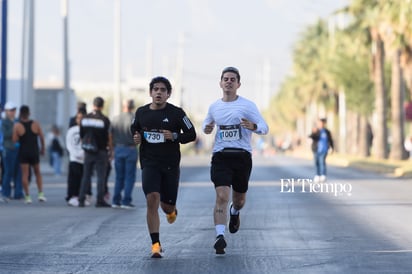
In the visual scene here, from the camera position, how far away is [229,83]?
1305cm

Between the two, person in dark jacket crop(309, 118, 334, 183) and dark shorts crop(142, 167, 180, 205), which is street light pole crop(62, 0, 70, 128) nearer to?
person in dark jacket crop(309, 118, 334, 183)

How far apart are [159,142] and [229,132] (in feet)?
2.65

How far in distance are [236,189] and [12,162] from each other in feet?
34.8

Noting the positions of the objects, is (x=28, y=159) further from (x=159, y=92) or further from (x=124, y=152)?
(x=159, y=92)

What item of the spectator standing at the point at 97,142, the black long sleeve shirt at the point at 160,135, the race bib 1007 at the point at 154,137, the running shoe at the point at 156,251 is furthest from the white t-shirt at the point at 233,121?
the spectator standing at the point at 97,142

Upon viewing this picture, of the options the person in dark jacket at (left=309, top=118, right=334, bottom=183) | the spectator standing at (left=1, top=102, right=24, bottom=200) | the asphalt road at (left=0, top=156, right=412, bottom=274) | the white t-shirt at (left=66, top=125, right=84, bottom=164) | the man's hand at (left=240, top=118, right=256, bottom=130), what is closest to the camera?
the asphalt road at (left=0, top=156, right=412, bottom=274)

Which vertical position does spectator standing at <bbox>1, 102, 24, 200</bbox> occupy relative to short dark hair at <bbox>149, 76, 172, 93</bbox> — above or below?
below

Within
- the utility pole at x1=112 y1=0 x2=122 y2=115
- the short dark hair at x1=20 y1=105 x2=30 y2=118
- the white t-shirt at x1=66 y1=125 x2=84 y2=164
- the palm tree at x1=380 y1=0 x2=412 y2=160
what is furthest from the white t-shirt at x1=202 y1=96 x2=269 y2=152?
the utility pole at x1=112 y1=0 x2=122 y2=115

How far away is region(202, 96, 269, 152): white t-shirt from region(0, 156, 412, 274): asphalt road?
1141mm

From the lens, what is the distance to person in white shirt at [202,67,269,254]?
13086mm

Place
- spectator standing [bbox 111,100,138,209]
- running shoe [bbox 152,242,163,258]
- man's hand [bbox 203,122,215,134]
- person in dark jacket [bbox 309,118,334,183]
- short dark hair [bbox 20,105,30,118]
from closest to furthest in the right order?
running shoe [bbox 152,242,163,258] < man's hand [bbox 203,122,215,134] < spectator standing [bbox 111,100,138,209] < short dark hair [bbox 20,105,30,118] < person in dark jacket [bbox 309,118,334,183]

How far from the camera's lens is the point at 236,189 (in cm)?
1352

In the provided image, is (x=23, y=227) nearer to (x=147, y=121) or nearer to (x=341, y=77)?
(x=147, y=121)

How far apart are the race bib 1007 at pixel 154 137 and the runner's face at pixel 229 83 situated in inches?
35.2
